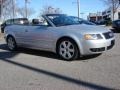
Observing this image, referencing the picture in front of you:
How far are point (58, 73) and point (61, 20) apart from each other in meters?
3.02

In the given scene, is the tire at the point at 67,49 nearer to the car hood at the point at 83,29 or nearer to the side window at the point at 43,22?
the car hood at the point at 83,29

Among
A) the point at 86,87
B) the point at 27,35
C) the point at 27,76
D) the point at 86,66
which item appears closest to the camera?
the point at 86,87

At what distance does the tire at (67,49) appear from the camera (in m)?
8.94

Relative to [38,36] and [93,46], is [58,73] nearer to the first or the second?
[93,46]

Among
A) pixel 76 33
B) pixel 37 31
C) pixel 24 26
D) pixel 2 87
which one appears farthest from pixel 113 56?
pixel 2 87

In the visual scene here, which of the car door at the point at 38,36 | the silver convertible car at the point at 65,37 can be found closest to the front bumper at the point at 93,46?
the silver convertible car at the point at 65,37

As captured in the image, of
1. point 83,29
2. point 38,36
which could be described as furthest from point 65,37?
point 38,36

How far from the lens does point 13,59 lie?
32.3 feet

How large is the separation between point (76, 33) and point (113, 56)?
1.56 meters

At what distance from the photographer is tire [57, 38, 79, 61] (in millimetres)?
8938

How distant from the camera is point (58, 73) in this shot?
7.35 m

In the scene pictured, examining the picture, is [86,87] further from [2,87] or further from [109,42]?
[109,42]

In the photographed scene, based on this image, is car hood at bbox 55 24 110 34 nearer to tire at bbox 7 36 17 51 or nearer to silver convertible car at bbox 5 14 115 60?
silver convertible car at bbox 5 14 115 60

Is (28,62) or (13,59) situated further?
(13,59)
